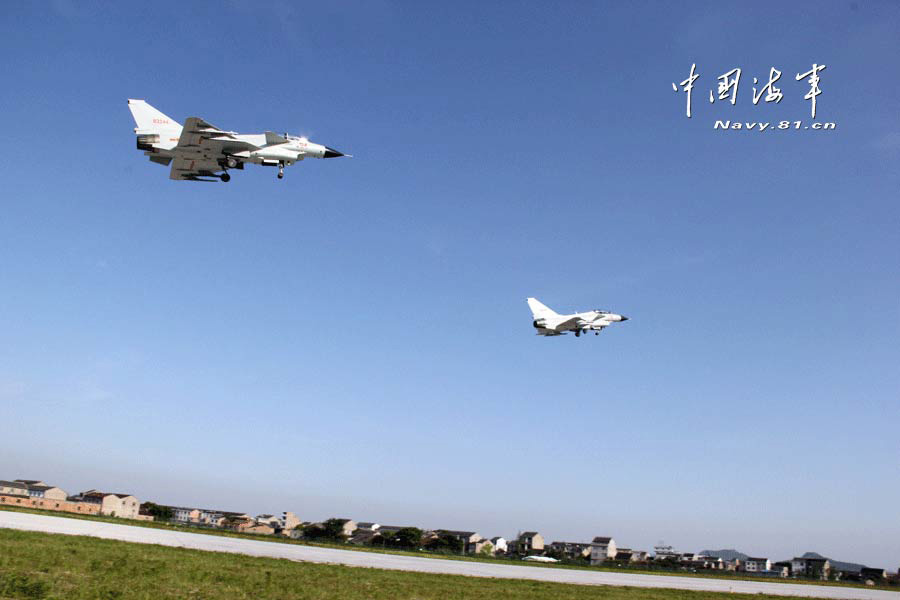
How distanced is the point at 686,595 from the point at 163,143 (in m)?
38.5

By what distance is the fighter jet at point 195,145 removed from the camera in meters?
27.3

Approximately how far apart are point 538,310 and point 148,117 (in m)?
50.1

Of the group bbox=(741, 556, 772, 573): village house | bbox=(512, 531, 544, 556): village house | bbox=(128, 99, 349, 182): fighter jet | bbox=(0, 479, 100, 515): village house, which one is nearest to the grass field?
bbox=(128, 99, 349, 182): fighter jet

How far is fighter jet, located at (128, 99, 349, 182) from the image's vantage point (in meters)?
27.3

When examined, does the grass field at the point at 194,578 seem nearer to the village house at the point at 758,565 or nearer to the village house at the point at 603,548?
the village house at the point at 603,548

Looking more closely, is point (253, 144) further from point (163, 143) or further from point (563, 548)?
point (563, 548)

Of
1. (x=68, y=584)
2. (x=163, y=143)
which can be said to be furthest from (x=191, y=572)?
(x=163, y=143)

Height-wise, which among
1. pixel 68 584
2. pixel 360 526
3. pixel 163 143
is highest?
pixel 163 143

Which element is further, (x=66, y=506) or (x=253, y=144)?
(x=66, y=506)

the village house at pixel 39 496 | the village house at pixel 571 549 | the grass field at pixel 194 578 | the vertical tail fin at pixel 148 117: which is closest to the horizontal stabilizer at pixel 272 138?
the vertical tail fin at pixel 148 117

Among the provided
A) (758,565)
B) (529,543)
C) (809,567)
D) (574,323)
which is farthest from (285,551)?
(758,565)

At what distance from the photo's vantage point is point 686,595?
38.8m

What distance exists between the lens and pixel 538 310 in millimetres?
72000

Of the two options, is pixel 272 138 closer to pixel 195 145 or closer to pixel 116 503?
pixel 195 145
